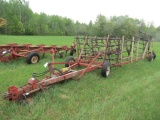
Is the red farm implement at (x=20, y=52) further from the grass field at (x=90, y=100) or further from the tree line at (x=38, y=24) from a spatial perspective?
the tree line at (x=38, y=24)

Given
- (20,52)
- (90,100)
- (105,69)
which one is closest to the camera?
(90,100)

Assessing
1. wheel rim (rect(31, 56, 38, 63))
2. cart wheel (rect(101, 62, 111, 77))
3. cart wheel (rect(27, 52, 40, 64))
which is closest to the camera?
cart wheel (rect(101, 62, 111, 77))

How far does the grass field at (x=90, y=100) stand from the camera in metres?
4.10

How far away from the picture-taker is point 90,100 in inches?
194

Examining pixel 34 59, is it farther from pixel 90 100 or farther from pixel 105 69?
pixel 90 100

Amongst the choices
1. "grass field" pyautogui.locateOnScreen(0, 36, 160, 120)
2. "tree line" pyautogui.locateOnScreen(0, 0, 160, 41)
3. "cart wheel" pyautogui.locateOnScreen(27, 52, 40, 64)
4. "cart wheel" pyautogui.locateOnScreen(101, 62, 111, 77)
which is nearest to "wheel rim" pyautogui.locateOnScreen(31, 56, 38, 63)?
"cart wheel" pyautogui.locateOnScreen(27, 52, 40, 64)

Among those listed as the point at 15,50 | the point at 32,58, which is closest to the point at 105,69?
the point at 32,58

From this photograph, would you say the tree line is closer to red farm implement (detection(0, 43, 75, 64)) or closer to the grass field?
red farm implement (detection(0, 43, 75, 64))

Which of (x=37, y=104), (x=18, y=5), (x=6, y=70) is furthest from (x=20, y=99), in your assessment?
(x=18, y=5)

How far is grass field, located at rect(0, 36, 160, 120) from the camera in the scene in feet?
13.4

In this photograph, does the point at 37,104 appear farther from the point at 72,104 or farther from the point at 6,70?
the point at 6,70

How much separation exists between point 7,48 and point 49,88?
4.32m

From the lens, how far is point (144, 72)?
8531 mm

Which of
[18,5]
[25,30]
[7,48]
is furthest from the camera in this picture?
[18,5]
